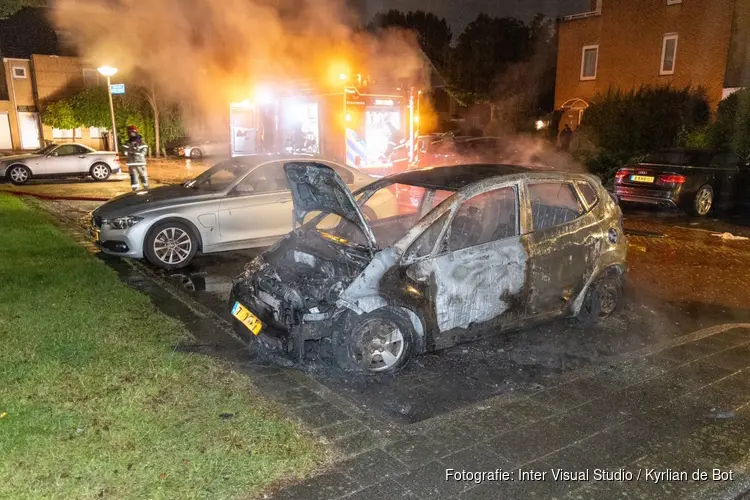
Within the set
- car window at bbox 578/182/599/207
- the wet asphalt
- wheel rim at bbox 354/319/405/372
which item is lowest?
the wet asphalt

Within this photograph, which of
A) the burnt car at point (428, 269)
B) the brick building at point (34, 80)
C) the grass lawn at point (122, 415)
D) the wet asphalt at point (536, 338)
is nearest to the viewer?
the grass lawn at point (122, 415)

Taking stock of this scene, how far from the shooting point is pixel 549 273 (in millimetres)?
4910

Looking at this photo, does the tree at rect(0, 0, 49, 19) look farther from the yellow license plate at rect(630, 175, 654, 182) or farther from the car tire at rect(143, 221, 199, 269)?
the yellow license plate at rect(630, 175, 654, 182)

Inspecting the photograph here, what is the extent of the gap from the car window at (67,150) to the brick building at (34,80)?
16928mm

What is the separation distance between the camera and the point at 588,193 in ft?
17.9

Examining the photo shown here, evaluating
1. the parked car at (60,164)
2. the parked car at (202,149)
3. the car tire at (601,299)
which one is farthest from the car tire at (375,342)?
the parked car at (202,149)

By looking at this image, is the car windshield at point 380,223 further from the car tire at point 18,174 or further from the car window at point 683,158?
the car tire at point 18,174

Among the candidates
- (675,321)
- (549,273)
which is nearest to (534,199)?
(549,273)

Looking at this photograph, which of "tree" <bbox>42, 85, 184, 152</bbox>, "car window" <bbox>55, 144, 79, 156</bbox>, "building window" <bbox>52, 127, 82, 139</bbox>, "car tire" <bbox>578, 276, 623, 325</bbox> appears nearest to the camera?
"car tire" <bbox>578, 276, 623, 325</bbox>

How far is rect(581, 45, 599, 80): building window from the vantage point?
2455cm

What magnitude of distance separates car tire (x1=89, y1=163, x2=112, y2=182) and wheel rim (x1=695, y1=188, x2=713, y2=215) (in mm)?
17185

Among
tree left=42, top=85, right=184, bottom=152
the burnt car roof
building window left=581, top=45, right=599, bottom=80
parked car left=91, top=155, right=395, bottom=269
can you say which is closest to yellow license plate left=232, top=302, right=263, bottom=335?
the burnt car roof

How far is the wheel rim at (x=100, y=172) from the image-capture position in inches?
739

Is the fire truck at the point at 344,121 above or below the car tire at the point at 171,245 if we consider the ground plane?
above
